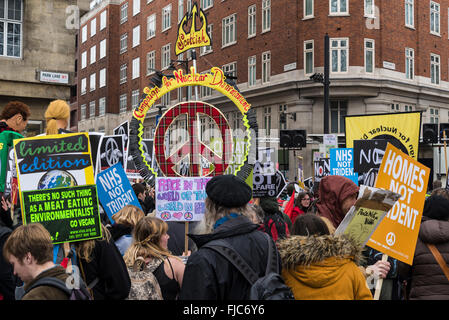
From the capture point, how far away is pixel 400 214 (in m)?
4.27

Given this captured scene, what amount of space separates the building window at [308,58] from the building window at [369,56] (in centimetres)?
302

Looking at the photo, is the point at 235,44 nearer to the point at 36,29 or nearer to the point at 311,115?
the point at 311,115

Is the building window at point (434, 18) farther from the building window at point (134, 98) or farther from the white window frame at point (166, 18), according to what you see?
the building window at point (134, 98)

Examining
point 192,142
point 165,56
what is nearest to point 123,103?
point 165,56

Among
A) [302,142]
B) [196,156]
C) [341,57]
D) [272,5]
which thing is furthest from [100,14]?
[196,156]

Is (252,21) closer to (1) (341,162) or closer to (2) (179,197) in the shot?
A: (1) (341,162)

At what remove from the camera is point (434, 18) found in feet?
109

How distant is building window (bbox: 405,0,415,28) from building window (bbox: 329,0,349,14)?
14.5ft

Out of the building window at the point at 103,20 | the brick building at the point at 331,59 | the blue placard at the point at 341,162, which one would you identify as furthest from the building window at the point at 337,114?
the building window at the point at 103,20

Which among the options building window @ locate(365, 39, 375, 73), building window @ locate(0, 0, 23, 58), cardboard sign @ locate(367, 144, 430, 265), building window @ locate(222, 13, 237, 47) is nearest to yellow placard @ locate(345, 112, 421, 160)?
cardboard sign @ locate(367, 144, 430, 265)

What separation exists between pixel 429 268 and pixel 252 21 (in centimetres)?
3060

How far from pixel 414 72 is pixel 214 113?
2461 cm

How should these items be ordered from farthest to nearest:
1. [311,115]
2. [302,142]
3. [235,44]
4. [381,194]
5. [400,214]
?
1. [235,44]
2. [311,115]
3. [302,142]
4. [400,214]
5. [381,194]

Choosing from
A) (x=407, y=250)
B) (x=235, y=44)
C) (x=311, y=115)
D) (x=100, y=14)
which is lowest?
(x=407, y=250)
